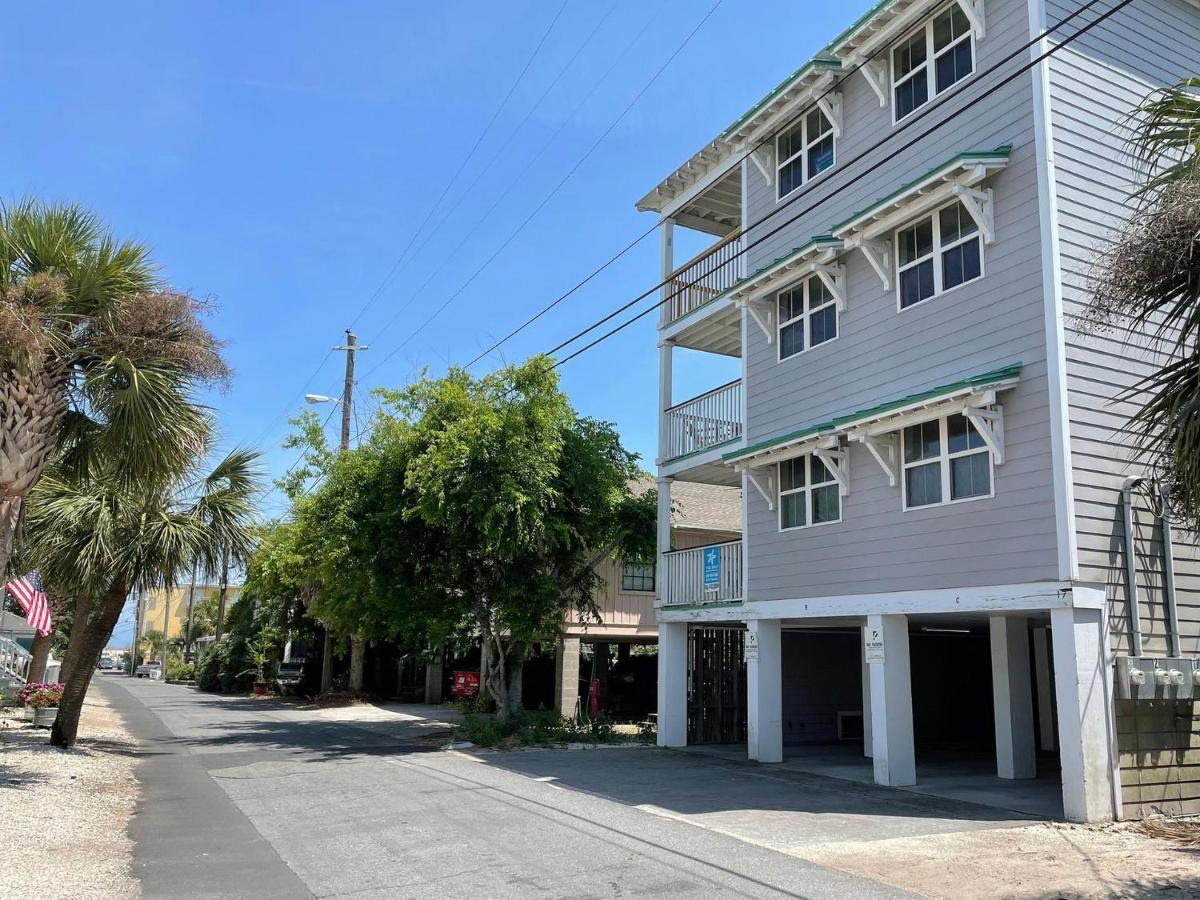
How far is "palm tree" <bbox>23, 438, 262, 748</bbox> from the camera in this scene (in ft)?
53.1

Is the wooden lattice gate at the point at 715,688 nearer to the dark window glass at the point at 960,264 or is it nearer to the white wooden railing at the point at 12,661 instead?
the dark window glass at the point at 960,264

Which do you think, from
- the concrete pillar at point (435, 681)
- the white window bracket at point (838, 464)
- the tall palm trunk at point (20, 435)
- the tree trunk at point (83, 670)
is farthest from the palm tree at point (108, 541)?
the concrete pillar at point (435, 681)

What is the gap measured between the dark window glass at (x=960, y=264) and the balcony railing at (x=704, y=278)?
542 centimetres

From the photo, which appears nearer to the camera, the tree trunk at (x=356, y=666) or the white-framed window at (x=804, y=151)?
the white-framed window at (x=804, y=151)

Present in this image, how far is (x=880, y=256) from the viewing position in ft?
48.2

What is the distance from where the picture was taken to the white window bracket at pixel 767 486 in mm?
16656

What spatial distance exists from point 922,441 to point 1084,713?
423 centimetres

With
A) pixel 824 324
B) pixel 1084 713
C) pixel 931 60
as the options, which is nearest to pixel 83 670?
pixel 824 324

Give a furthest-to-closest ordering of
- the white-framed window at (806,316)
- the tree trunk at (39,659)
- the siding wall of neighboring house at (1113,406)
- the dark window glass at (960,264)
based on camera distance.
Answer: the tree trunk at (39,659) → the white-framed window at (806,316) → the dark window glass at (960,264) → the siding wall of neighboring house at (1113,406)

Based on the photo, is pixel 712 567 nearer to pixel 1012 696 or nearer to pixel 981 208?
pixel 1012 696

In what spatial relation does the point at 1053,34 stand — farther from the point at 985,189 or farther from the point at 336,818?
the point at 336,818

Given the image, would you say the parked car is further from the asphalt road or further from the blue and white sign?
the blue and white sign

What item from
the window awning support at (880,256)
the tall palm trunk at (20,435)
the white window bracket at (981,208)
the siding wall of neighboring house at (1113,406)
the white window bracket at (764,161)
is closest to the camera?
the tall palm trunk at (20,435)

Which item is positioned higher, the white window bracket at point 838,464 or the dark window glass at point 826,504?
the white window bracket at point 838,464
